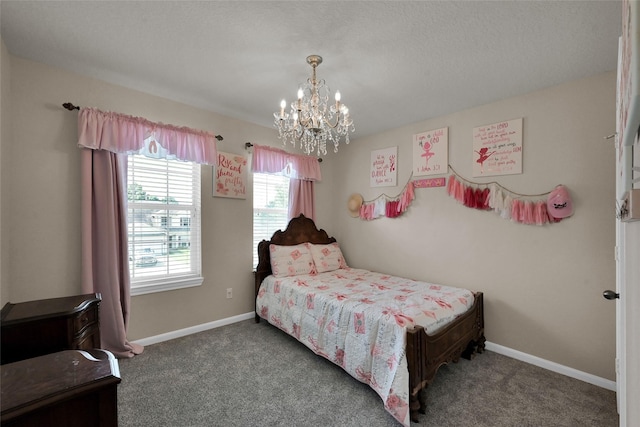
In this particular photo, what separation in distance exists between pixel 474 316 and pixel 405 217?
1.28 meters

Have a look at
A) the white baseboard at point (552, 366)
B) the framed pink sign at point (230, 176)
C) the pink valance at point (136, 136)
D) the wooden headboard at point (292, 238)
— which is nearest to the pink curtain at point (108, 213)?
the pink valance at point (136, 136)

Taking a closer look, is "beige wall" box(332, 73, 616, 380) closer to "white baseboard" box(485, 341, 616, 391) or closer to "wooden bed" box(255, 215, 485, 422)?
"white baseboard" box(485, 341, 616, 391)

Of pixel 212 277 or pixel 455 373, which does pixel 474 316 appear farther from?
pixel 212 277

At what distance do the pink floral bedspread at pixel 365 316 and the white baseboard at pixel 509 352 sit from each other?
440 mm

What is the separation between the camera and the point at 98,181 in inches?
90.9

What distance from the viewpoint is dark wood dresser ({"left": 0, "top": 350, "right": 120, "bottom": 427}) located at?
87 cm

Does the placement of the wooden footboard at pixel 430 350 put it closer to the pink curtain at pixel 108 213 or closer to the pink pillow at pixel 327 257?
the pink pillow at pixel 327 257

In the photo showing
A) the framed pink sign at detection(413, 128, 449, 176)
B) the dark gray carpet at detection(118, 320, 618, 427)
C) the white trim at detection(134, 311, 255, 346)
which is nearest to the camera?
the dark gray carpet at detection(118, 320, 618, 427)

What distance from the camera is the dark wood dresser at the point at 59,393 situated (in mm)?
869

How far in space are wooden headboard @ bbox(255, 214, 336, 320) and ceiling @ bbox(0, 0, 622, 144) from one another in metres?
1.68

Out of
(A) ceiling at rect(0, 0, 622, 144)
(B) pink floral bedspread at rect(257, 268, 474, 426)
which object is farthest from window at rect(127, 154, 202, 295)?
(B) pink floral bedspread at rect(257, 268, 474, 426)

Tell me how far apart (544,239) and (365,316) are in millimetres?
1744

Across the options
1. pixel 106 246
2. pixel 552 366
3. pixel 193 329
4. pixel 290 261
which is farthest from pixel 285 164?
pixel 552 366

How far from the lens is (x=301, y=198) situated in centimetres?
377
